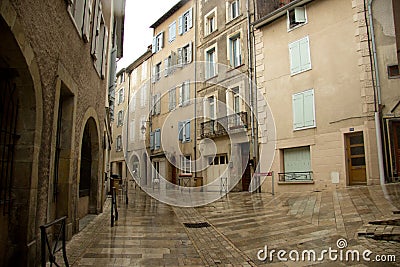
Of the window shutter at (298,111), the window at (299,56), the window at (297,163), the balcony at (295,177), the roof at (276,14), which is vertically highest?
the roof at (276,14)

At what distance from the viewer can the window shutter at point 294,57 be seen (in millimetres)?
12658

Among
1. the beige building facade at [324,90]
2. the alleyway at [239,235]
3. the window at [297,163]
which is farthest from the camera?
the window at [297,163]

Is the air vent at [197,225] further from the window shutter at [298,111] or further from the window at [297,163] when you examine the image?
the window shutter at [298,111]

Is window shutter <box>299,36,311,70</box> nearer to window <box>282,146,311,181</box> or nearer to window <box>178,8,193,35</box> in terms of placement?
window <box>282,146,311,181</box>

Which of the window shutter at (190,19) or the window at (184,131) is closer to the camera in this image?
the window at (184,131)

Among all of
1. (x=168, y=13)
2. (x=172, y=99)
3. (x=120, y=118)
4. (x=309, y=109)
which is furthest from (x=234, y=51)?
(x=120, y=118)

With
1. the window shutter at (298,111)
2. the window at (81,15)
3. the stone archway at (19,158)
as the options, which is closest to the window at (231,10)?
the window shutter at (298,111)

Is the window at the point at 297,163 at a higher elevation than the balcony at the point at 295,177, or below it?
higher

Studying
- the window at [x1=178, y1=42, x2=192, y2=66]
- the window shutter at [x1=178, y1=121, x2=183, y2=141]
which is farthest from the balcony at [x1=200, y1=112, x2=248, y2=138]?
the window at [x1=178, y1=42, x2=192, y2=66]

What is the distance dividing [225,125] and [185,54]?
6.96 metres

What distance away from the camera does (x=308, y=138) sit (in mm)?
12062

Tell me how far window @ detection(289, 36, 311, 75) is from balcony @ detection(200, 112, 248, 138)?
3.11m

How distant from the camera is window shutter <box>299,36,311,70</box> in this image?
40.3ft

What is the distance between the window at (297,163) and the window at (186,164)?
697 centimetres
